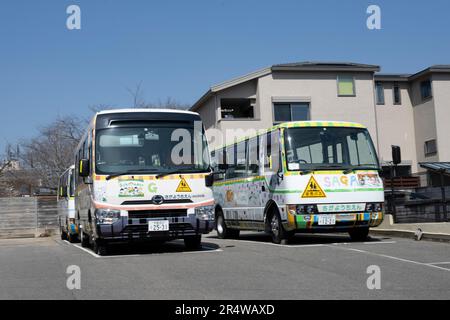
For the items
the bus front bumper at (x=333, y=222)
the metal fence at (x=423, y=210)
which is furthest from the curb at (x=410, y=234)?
the metal fence at (x=423, y=210)

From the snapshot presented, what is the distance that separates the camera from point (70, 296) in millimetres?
7637

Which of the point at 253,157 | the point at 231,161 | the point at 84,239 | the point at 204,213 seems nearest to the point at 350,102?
the point at 231,161

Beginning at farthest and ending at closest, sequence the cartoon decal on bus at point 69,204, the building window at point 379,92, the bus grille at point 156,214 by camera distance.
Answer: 1. the building window at point 379,92
2. the cartoon decal on bus at point 69,204
3. the bus grille at point 156,214

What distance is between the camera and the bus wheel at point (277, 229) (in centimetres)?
1419

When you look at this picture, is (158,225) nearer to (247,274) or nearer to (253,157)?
(247,274)

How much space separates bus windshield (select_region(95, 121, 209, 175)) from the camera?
12.6m

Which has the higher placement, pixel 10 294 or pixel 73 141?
pixel 73 141

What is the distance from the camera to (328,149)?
14.0m

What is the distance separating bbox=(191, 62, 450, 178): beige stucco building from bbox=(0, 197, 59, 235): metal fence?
9.99 metres

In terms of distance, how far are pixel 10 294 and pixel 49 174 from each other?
51213mm

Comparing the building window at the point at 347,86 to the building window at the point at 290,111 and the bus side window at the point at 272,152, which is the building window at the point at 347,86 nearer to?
the building window at the point at 290,111

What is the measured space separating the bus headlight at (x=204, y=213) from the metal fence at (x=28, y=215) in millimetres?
21334
